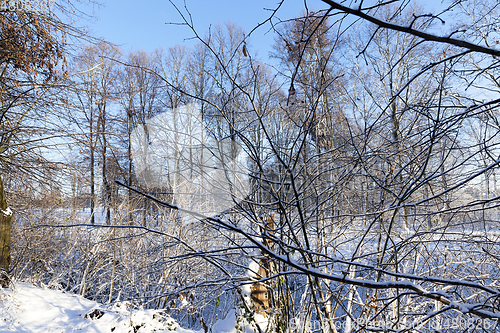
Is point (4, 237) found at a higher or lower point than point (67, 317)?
higher

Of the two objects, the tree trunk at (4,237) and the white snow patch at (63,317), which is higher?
the tree trunk at (4,237)

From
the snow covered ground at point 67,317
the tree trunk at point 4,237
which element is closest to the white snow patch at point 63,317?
the snow covered ground at point 67,317

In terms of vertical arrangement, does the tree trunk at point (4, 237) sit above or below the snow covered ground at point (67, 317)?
above

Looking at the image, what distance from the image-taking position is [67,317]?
4117 mm

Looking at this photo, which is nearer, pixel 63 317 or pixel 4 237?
pixel 63 317

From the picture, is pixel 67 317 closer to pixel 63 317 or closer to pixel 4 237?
pixel 63 317

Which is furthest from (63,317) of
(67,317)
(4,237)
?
(4,237)

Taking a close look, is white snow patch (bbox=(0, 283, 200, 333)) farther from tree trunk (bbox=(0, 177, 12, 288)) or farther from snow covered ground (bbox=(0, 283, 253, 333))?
tree trunk (bbox=(0, 177, 12, 288))

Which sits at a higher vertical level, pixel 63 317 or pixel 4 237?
pixel 4 237

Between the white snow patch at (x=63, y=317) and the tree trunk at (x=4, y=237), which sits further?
the tree trunk at (x=4, y=237)

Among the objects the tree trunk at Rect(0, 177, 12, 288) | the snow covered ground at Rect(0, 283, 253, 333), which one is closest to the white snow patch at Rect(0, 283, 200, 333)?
the snow covered ground at Rect(0, 283, 253, 333)

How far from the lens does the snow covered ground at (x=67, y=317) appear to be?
384 centimetres

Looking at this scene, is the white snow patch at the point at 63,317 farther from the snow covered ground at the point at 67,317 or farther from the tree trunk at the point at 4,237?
the tree trunk at the point at 4,237

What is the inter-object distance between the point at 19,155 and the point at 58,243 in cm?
306
